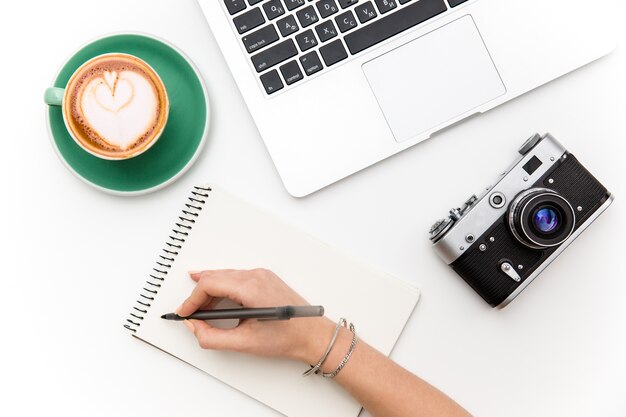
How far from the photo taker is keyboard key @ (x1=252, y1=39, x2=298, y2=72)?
2.28ft

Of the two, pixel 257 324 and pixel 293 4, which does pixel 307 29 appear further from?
pixel 257 324

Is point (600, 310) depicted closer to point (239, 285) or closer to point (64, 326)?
point (239, 285)

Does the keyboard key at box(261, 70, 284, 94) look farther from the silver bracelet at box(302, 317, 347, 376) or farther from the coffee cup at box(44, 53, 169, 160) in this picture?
the silver bracelet at box(302, 317, 347, 376)

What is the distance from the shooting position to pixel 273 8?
694 millimetres

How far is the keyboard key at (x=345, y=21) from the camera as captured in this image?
70 centimetres

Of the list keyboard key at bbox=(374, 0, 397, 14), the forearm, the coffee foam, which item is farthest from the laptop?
the forearm

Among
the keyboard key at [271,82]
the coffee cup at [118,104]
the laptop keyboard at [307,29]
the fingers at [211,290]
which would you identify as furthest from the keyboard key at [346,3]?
the fingers at [211,290]

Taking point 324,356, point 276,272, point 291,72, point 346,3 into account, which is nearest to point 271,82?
point 291,72

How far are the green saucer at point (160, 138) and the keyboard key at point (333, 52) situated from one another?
6.1 inches

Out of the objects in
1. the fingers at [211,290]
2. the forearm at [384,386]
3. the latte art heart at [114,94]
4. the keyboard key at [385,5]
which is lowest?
the forearm at [384,386]

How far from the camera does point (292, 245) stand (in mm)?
748

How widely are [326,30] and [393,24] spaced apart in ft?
0.27

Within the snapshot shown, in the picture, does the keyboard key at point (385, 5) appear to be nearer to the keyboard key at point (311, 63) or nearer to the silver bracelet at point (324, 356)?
the keyboard key at point (311, 63)

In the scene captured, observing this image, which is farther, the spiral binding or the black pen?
the spiral binding
